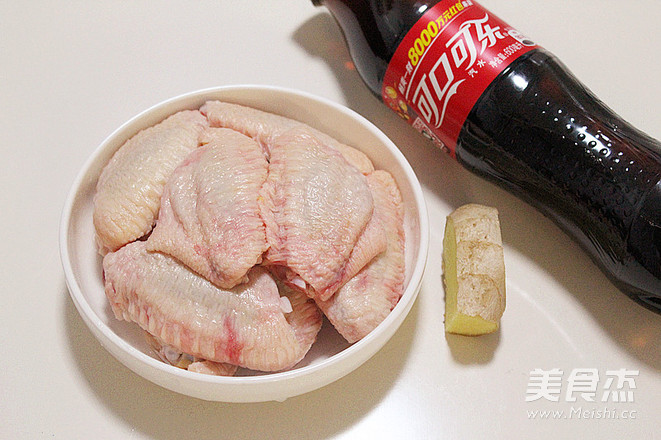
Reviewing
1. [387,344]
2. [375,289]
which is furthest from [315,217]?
[387,344]

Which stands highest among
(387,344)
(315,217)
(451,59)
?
(451,59)

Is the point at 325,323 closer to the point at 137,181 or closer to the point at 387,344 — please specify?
the point at 387,344

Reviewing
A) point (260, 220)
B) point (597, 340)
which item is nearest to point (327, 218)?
point (260, 220)

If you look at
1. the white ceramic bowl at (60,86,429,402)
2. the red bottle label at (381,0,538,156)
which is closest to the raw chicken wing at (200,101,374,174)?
the white ceramic bowl at (60,86,429,402)

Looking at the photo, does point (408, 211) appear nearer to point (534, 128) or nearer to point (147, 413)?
point (534, 128)

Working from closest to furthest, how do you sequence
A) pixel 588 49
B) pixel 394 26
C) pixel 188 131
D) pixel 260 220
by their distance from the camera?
pixel 260 220 < pixel 188 131 < pixel 394 26 < pixel 588 49
